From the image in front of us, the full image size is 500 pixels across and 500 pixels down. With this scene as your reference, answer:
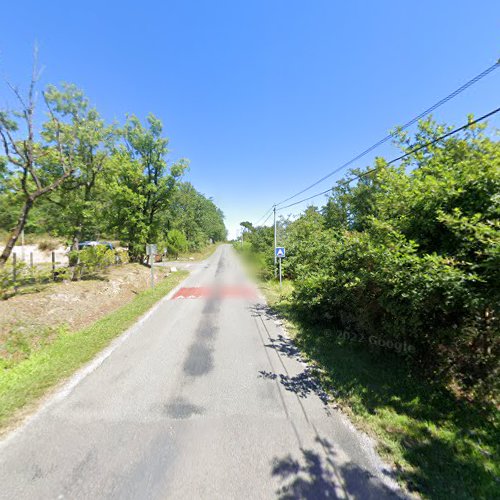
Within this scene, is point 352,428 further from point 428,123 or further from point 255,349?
point 428,123

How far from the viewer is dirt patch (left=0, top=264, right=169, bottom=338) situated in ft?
21.0

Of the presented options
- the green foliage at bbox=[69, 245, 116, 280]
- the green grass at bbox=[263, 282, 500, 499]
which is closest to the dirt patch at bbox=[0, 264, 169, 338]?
the green foliage at bbox=[69, 245, 116, 280]

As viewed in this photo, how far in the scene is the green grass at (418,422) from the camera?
2.36 meters

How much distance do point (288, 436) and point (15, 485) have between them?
3056mm

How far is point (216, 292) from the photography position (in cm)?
1194

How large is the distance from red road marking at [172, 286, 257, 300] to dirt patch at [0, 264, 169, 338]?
2.57m

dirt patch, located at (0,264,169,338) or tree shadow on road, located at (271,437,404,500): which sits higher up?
dirt patch, located at (0,264,169,338)

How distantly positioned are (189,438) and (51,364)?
3754mm

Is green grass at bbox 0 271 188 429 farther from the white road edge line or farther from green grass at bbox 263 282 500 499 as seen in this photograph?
green grass at bbox 263 282 500 499

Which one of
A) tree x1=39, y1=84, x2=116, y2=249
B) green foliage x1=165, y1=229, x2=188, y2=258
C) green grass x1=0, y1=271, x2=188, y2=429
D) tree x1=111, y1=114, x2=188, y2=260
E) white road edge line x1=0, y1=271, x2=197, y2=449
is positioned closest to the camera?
white road edge line x1=0, y1=271, x2=197, y2=449

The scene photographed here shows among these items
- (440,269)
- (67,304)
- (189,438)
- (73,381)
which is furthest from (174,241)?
(440,269)

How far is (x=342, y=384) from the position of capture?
161 inches

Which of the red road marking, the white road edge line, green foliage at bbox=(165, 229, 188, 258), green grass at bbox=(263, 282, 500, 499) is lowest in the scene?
green grass at bbox=(263, 282, 500, 499)

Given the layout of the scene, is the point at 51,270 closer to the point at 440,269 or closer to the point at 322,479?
the point at 322,479
